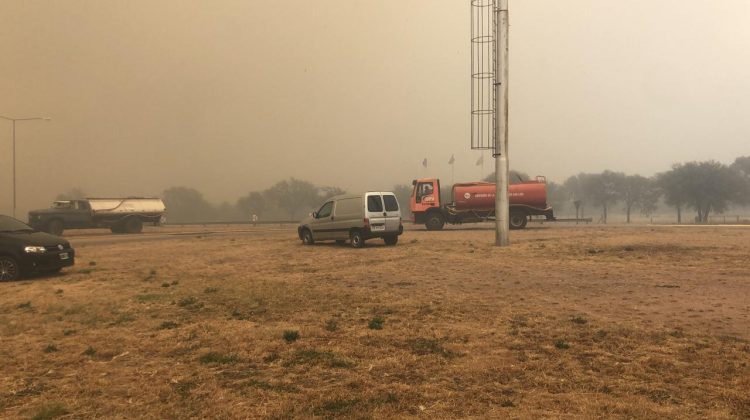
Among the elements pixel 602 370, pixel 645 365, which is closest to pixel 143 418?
pixel 602 370

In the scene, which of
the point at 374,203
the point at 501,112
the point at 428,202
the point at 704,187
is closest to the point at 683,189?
the point at 704,187

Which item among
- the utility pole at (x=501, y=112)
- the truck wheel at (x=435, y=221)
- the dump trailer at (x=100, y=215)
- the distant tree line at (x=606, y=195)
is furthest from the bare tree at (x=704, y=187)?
the dump trailer at (x=100, y=215)

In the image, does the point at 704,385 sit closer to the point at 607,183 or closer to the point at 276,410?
the point at 276,410

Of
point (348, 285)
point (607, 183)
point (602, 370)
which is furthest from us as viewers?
point (607, 183)

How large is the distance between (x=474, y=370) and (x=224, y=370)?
2.71m

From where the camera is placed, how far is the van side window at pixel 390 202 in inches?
709

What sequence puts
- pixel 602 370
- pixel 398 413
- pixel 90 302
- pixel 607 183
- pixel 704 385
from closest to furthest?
pixel 398 413 → pixel 704 385 → pixel 602 370 → pixel 90 302 → pixel 607 183

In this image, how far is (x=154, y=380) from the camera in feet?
15.5

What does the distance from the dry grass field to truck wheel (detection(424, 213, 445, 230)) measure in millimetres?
Answer: 17460

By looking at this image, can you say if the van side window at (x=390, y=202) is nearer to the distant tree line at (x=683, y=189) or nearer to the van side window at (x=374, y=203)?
the van side window at (x=374, y=203)

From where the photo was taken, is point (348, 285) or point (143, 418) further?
point (348, 285)

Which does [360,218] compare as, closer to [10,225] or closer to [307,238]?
[307,238]

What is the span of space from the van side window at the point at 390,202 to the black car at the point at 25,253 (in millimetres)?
10682

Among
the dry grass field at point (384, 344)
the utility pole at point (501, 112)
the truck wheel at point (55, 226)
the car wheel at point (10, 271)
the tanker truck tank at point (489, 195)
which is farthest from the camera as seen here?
the tanker truck tank at point (489, 195)
